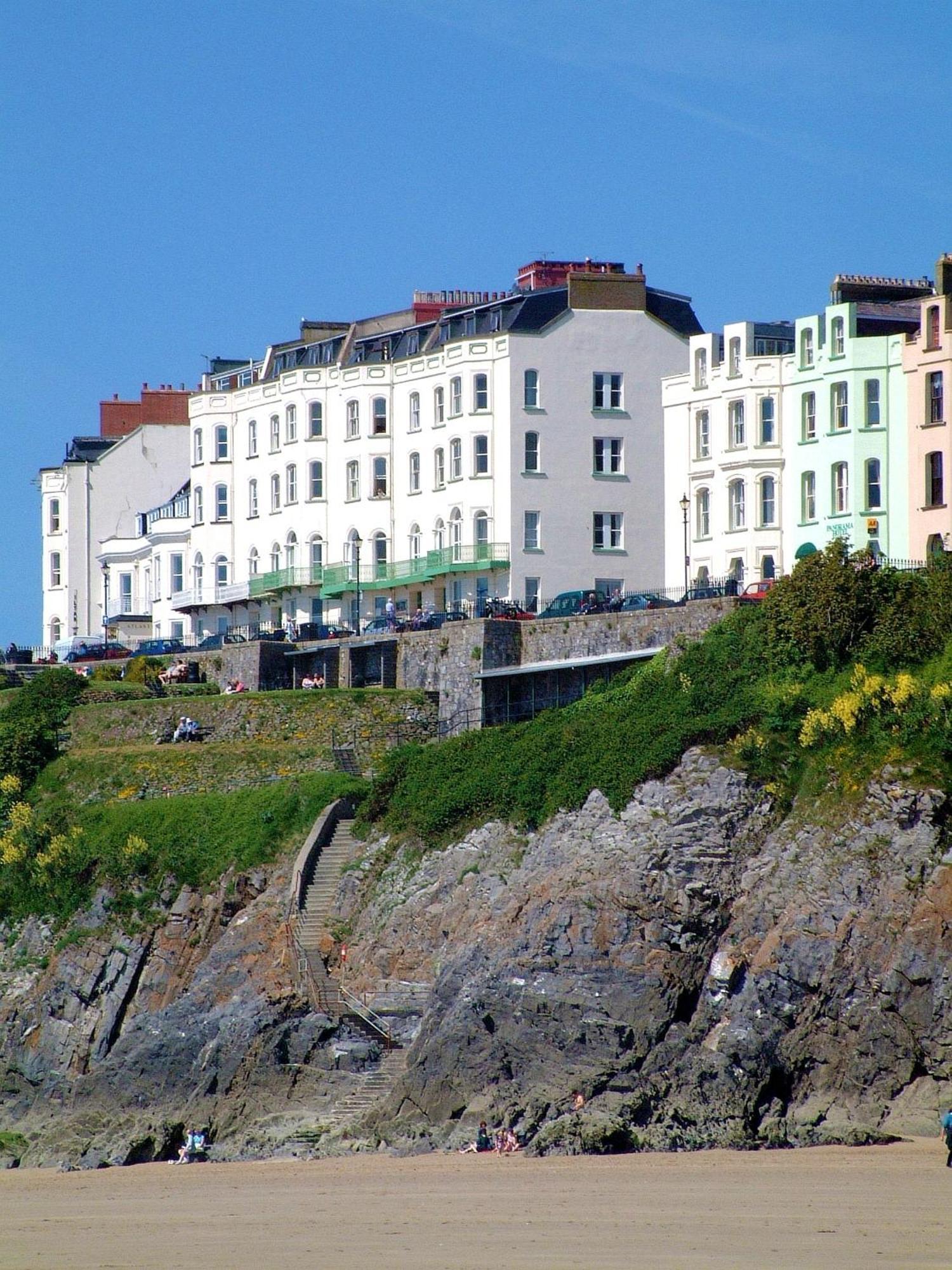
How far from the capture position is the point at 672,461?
245 ft

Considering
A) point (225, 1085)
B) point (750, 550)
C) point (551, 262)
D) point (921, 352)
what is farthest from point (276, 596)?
point (225, 1085)

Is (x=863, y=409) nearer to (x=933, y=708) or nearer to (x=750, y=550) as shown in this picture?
(x=750, y=550)

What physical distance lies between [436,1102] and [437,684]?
20534 mm

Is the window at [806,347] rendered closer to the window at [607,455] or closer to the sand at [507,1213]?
the window at [607,455]

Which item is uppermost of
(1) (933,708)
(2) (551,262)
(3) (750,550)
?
(2) (551,262)

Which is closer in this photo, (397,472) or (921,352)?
(921,352)

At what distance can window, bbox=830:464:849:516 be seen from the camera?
68875mm

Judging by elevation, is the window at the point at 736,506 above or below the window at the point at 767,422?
below

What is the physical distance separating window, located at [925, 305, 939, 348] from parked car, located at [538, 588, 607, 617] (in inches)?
458

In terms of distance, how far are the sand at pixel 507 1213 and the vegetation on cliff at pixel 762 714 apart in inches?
386

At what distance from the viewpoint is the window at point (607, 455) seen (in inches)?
3002

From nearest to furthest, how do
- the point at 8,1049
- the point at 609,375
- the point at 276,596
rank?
the point at 8,1049 < the point at 609,375 < the point at 276,596

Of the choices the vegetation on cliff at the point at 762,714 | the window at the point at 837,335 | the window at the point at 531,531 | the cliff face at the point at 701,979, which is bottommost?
the cliff face at the point at 701,979

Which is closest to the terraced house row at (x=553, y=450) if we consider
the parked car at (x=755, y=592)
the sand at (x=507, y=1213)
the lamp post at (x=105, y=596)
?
the parked car at (x=755, y=592)
